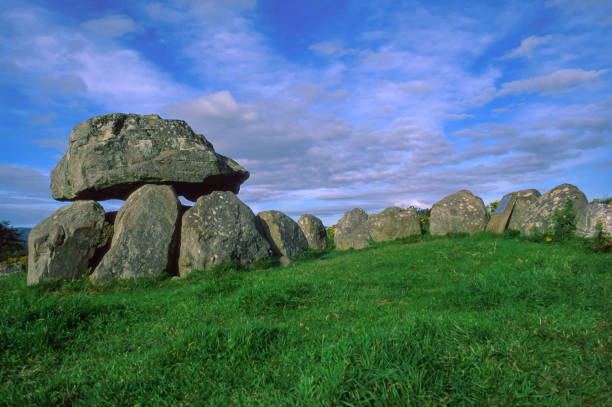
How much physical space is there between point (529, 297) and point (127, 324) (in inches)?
245

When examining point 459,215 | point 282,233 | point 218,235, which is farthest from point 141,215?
point 459,215

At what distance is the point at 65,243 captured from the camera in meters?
11.6

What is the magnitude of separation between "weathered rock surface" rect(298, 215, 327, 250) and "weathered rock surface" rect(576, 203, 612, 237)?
9.18m

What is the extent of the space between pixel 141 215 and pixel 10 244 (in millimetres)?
16159

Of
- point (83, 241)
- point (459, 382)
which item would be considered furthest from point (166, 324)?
point (83, 241)

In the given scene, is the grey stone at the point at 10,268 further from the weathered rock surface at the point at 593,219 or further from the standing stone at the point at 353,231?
the weathered rock surface at the point at 593,219

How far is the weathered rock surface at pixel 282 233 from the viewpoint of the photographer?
1360 cm

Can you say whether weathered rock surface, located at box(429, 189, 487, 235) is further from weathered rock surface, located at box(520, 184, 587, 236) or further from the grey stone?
the grey stone

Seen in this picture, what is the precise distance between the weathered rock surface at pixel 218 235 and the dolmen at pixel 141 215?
0.10ft

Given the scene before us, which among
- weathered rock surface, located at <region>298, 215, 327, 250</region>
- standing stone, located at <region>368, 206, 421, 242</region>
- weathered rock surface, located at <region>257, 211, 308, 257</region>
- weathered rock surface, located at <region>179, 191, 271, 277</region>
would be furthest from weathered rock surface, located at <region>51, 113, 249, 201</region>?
standing stone, located at <region>368, 206, 421, 242</region>

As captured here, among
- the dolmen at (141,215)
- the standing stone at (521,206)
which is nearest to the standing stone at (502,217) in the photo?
the standing stone at (521,206)

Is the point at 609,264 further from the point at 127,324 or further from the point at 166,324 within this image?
the point at 127,324

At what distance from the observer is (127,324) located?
→ 6.20 metres

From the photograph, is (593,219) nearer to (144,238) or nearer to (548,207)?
(548,207)
